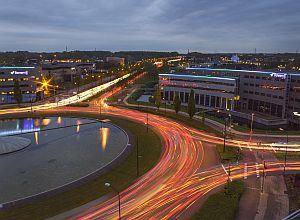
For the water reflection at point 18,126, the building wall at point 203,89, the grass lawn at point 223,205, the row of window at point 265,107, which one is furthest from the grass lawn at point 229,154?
the water reflection at point 18,126

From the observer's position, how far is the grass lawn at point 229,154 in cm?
5363

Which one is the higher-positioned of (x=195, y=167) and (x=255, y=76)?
(x=255, y=76)

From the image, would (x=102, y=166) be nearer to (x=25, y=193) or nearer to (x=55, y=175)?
(x=55, y=175)

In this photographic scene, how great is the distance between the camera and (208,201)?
38.6 metres

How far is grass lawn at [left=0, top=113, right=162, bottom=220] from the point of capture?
35656 millimetres

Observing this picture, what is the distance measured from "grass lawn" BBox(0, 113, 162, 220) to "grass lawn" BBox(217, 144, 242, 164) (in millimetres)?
12109

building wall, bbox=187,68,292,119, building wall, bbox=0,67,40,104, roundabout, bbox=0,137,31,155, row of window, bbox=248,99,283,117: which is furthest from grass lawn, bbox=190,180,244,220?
building wall, bbox=0,67,40,104

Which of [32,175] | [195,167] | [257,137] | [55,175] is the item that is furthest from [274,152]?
[32,175]

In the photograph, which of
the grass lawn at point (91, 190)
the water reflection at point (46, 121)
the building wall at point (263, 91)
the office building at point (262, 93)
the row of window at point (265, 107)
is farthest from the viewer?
the row of window at point (265, 107)

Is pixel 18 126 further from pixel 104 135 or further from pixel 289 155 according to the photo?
pixel 289 155

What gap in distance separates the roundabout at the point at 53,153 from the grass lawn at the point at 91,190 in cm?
203

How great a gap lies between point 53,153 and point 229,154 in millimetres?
34482

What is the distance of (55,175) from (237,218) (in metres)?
28.5

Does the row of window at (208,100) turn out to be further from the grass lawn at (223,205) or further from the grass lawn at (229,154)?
the grass lawn at (223,205)
